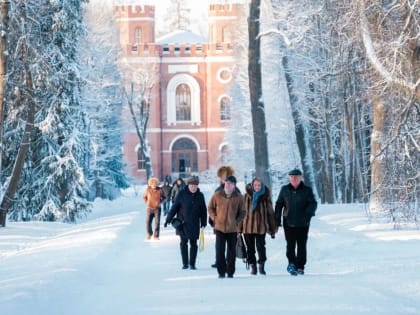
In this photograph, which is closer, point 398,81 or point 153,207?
point 398,81

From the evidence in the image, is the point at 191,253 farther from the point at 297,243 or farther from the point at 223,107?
the point at 223,107

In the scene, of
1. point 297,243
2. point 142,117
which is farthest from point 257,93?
point 142,117

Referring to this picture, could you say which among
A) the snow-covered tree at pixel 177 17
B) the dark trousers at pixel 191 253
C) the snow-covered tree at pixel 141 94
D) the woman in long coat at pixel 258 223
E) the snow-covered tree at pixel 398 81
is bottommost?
the dark trousers at pixel 191 253

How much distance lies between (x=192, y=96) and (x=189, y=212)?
6160 centimetres

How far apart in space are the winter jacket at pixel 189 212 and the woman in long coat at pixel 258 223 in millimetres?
1062

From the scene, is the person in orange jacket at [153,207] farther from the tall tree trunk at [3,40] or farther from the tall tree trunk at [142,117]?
the tall tree trunk at [142,117]

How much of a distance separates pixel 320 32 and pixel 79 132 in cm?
862

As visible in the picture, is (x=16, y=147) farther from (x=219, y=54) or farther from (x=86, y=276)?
(x=219, y=54)

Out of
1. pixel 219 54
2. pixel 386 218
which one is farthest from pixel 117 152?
pixel 386 218

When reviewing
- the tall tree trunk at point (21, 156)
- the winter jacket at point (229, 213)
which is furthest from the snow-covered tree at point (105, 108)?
the winter jacket at point (229, 213)

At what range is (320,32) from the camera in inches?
939

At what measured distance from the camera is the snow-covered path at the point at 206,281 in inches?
326

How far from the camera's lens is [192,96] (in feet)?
242

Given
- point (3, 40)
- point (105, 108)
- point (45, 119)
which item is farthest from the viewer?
point (105, 108)
